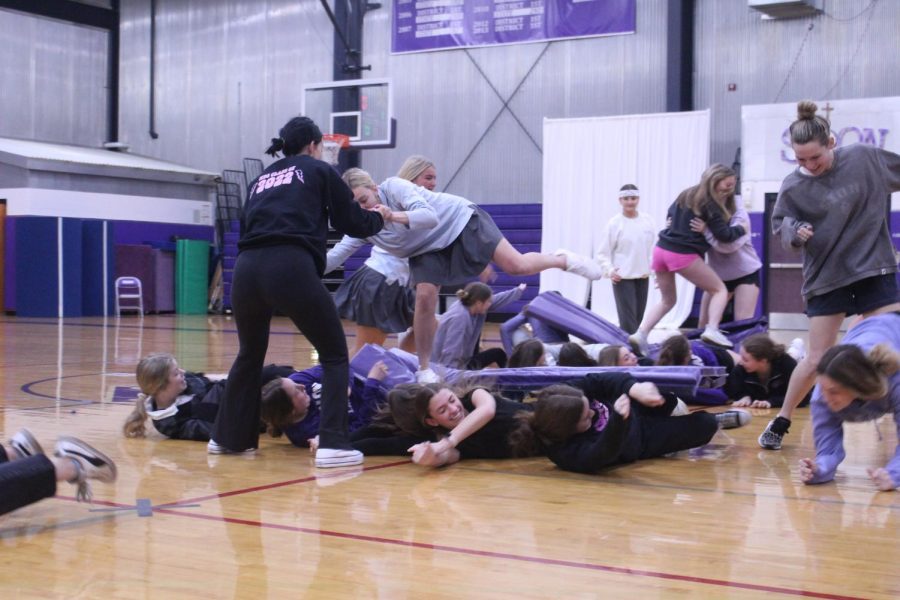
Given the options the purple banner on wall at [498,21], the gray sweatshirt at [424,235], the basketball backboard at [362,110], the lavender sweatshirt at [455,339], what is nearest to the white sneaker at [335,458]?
the gray sweatshirt at [424,235]

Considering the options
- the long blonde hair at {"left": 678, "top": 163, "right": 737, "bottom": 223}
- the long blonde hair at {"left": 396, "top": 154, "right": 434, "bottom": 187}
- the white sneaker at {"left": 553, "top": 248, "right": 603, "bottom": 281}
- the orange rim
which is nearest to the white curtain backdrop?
the orange rim

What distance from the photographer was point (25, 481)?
2.99 meters

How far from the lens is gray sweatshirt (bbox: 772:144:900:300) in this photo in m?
4.33

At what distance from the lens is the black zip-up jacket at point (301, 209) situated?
14.1ft

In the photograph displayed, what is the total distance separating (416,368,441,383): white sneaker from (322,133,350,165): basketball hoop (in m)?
10.7

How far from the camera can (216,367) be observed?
330 inches

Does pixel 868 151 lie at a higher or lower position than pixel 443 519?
higher

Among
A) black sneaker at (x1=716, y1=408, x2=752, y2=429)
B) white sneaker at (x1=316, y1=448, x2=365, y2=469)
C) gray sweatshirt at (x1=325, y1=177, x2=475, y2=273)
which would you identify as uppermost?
gray sweatshirt at (x1=325, y1=177, x2=475, y2=273)

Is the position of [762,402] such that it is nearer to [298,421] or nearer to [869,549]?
[298,421]

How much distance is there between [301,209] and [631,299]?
6030mm

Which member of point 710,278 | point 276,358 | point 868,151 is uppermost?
point 868,151

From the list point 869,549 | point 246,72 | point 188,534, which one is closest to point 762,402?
point 869,549

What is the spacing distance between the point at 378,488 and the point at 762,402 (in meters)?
3.28

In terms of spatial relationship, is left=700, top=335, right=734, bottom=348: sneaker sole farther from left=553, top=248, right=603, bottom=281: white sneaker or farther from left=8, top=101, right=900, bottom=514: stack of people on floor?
left=8, top=101, right=900, bottom=514: stack of people on floor
